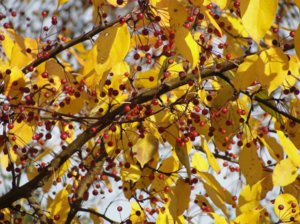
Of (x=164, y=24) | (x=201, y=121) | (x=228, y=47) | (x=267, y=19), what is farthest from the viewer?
(x=228, y=47)

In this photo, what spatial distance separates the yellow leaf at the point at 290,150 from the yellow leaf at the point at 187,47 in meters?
0.50

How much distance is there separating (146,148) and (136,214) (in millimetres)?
352

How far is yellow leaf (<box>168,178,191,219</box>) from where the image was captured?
7.93 feet

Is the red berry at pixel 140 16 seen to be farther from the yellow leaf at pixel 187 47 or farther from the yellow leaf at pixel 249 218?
the yellow leaf at pixel 249 218

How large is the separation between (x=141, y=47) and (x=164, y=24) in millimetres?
217

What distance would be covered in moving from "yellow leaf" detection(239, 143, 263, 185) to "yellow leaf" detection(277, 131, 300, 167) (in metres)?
0.14

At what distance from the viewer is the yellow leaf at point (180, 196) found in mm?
2416

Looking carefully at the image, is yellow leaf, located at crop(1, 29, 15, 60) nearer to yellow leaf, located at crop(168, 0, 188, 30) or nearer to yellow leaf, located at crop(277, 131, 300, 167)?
A: yellow leaf, located at crop(168, 0, 188, 30)

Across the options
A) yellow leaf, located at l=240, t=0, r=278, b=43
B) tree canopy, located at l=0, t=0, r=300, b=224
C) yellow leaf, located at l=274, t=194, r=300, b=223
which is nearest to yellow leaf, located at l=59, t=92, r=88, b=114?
tree canopy, located at l=0, t=0, r=300, b=224

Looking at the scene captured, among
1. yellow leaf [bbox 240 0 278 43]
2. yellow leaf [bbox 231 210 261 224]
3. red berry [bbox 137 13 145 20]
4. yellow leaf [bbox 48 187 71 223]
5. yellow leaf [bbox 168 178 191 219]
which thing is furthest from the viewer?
yellow leaf [bbox 48 187 71 223]

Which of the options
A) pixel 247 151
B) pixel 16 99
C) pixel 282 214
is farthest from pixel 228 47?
pixel 16 99

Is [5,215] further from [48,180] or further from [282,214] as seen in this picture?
[282,214]

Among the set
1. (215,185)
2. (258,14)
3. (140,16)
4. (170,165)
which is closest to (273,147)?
(215,185)

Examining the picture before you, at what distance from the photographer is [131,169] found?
99.0 inches
